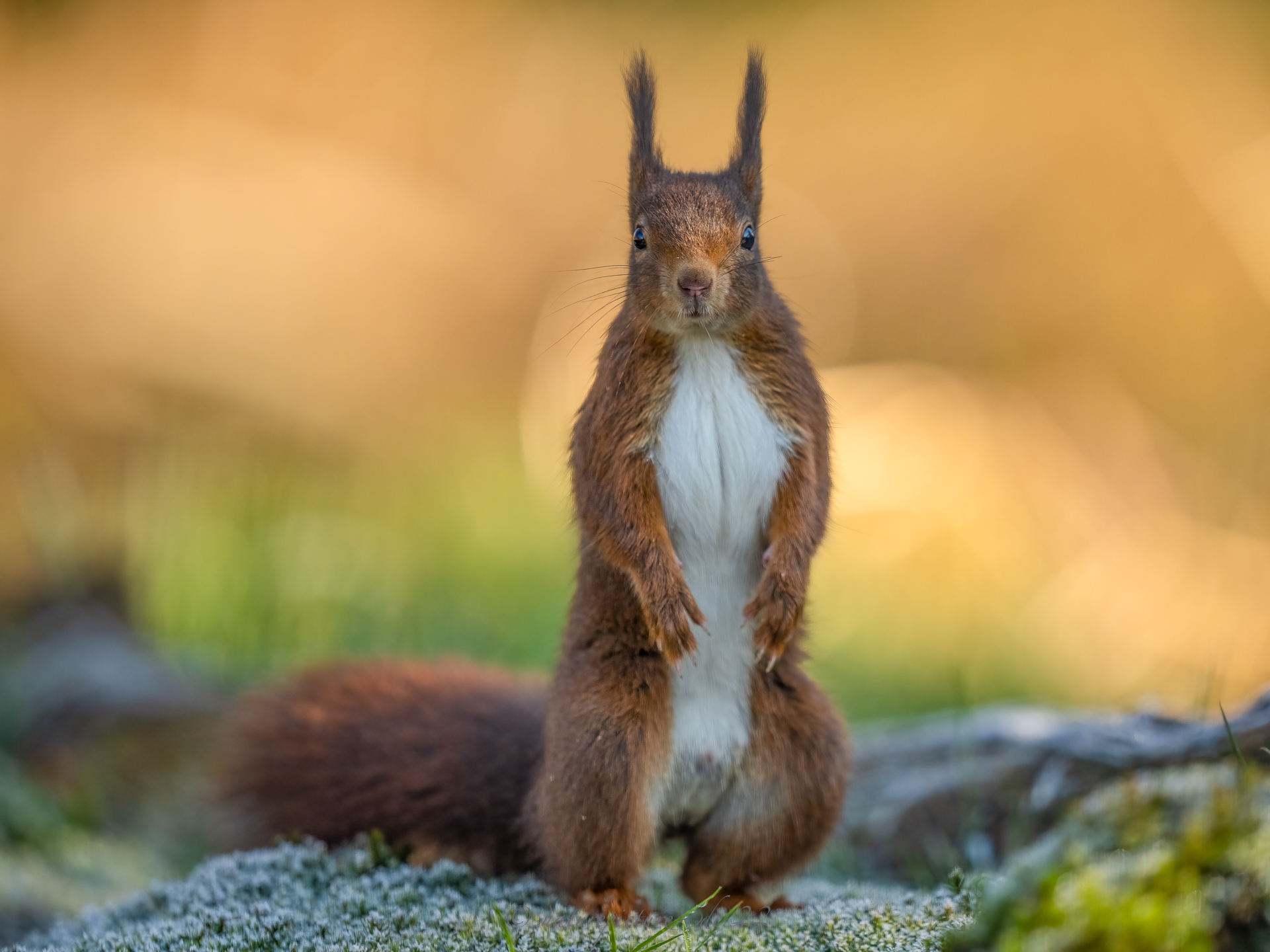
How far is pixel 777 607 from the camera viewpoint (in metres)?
2.42

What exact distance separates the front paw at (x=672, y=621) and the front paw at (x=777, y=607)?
0.14 metres

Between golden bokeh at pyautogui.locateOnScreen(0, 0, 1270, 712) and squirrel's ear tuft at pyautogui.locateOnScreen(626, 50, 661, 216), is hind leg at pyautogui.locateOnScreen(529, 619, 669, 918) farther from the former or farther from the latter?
golden bokeh at pyautogui.locateOnScreen(0, 0, 1270, 712)

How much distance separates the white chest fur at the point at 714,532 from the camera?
2.51 meters

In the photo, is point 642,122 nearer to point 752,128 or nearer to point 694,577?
point 752,128

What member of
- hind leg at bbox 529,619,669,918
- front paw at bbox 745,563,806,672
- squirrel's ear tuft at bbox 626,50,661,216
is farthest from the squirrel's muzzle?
hind leg at bbox 529,619,669,918

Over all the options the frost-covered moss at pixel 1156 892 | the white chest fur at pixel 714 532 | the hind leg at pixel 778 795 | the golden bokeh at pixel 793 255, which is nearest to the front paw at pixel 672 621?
the white chest fur at pixel 714 532

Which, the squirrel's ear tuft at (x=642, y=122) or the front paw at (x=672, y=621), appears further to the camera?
the squirrel's ear tuft at (x=642, y=122)

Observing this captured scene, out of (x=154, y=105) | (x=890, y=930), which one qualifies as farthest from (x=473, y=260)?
(x=890, y=930)

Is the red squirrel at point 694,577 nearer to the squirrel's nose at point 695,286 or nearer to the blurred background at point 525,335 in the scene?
the squirrel's nose at point 695,286

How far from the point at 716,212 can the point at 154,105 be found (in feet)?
24.3

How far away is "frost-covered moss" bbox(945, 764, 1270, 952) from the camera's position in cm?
148

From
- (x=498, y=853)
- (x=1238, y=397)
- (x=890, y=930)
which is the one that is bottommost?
(x=498, y=853)

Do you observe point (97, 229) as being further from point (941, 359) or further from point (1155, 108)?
point (1155, 108)

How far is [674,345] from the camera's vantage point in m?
2.55
